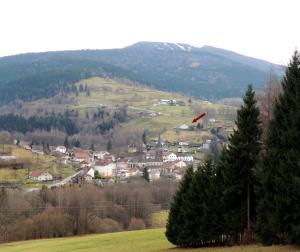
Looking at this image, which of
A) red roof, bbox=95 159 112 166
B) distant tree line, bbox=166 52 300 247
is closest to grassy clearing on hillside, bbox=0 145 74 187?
red roof, bbox=95 159 112 166

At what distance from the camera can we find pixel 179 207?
98.6ft

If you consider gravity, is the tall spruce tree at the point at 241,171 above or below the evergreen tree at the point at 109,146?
above

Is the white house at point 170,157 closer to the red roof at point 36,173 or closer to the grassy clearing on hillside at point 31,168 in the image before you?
the grassy clearing on hillside at point 31,168

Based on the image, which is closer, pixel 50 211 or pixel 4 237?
pixel 4 237

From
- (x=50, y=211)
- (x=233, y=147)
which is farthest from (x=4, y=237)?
(x=233, y=147)

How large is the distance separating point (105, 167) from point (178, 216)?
118m

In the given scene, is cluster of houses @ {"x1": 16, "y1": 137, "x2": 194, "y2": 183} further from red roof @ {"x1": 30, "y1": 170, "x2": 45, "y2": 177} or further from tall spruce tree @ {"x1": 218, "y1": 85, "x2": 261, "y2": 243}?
tall spruce tree @ {"x1": 218, "y1": 85, "x2": 261, "y2": 243}

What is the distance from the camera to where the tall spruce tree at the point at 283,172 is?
21.8 meters

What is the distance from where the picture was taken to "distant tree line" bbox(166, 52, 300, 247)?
22219 mm

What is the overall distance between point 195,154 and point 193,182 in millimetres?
132706

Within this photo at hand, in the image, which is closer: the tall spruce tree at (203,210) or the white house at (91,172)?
the tall spruce tree at (203,210)

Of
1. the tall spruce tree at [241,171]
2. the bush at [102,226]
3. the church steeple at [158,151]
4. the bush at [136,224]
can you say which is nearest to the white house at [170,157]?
the church steeple at [158,151]

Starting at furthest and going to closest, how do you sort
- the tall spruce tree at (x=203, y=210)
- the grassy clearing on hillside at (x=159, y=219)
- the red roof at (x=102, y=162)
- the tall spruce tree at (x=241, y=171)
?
1. the red roof at (x=102, y=162)
2. the grassy clearing on hillside at (x=159, y=219)
3. the tall spruce tree at (x=203, y=210)
4. the tall spruce tree at (x=241, y=171)

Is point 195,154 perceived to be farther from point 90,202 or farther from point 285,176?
point 285,176
